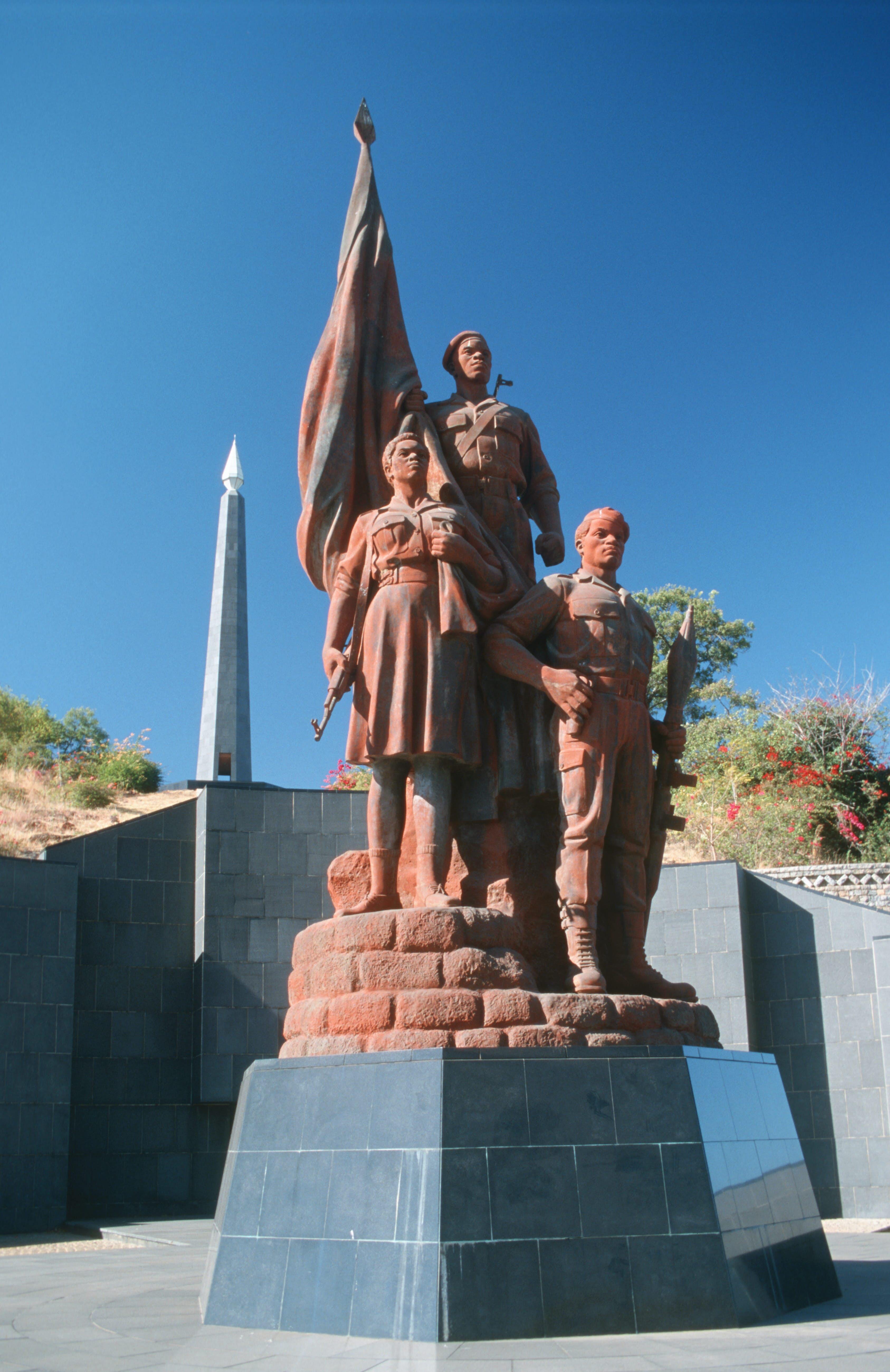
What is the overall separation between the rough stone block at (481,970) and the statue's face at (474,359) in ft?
10.9

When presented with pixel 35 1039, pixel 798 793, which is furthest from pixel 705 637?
pixel 35 1039

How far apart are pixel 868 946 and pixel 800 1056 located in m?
1.35

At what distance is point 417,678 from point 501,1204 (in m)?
2.39

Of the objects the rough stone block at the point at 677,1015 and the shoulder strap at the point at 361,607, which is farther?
the shoulder strap at the point at 361,607

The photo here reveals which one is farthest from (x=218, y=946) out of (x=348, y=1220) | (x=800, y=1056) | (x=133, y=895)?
(x=348, y=1220)

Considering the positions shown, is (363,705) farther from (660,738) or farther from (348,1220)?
(348,1220)

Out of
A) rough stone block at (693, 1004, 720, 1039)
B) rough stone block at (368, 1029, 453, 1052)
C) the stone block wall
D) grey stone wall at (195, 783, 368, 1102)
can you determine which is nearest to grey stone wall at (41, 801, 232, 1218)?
grey stone wall at (195, 783, 368, 1102)

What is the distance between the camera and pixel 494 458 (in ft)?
22.0

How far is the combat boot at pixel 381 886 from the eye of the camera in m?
5.84

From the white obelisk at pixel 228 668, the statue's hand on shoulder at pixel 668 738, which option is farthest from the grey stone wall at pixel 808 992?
Result: the white obelisk at pixel 228 668

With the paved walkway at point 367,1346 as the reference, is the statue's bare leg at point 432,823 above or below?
above

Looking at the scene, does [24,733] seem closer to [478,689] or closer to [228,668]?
[228,668]

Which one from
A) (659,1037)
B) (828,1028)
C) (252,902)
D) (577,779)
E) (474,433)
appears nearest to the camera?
(659,1037)

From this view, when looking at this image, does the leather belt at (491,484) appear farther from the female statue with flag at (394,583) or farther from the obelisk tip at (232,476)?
the obelisk tip at (232,476)
